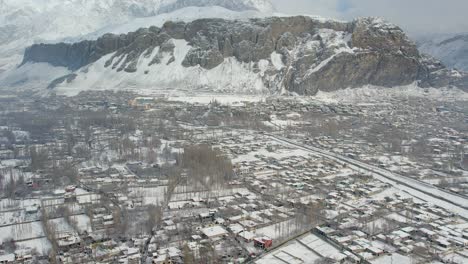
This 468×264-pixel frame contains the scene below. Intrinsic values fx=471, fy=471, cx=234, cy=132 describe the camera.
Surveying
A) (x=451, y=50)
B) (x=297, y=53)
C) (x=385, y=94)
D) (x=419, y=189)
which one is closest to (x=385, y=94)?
(x=385, y=94)

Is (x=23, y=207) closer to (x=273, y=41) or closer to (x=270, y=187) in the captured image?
(x=270, y=187)

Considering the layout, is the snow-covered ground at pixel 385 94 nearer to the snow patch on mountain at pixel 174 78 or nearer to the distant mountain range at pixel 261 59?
the distant mountain range at pixel 261 59

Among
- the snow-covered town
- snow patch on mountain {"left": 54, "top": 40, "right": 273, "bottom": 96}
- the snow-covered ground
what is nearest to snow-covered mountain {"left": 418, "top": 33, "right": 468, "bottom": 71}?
the snow-covered ground

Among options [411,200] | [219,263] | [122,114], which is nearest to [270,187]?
[411,200]

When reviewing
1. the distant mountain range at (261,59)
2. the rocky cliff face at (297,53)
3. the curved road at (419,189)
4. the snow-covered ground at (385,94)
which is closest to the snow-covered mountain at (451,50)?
the snow-covered ground at (385,94)

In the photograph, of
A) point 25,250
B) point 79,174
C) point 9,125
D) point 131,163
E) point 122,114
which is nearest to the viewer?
point 25,250

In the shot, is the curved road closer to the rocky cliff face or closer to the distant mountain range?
the rocky cliff face

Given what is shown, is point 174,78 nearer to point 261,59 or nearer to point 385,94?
point 261,59
